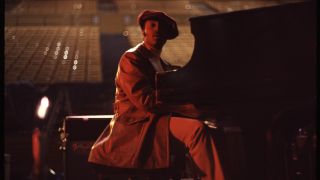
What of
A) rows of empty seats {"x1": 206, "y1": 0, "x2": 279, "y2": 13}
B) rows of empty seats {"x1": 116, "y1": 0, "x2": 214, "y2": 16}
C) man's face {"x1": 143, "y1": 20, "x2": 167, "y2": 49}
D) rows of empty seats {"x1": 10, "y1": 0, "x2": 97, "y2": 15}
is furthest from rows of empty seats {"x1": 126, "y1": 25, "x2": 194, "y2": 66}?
man's face {"x1": 143, "y1": 20, "x2": 167, "y2": 49}

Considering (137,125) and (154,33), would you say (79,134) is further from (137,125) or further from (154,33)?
(154,33)

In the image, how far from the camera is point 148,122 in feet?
8.08

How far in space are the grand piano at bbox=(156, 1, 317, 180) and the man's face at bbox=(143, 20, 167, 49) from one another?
29 cm

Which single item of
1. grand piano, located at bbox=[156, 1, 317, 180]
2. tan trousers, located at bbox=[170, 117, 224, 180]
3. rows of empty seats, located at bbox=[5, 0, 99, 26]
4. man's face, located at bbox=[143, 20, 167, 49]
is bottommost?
tan trousers, located at bbox=[170, 117, 224, 180]

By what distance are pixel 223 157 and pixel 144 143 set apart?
45cm

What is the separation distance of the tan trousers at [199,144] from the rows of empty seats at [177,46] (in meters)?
5.05

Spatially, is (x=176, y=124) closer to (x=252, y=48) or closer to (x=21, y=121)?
(x=252, y=48)

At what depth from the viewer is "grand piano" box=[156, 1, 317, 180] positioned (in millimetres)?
2174

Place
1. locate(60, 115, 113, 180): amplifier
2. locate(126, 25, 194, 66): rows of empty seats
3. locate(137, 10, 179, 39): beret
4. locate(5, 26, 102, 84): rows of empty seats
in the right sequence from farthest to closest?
locate(126, 25, 194, 66): rows of empty seats
locate(5, 26, 102, 84): rows of empty seats
locate(60, 115, 113, 180): amplifier
locate(137, 10, 179, 39): beret

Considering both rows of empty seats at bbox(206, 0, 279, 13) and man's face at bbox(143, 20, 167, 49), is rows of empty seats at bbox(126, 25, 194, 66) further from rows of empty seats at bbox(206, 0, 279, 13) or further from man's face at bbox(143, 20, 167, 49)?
man's face at bbox(143, 20, 167, 49)

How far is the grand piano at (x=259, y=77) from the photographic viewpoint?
2174mm

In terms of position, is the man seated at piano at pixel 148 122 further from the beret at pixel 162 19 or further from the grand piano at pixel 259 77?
the grand piano at pixel 259 77

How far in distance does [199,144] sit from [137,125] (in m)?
0.39

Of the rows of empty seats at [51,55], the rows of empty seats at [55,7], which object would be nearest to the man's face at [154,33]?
the rows of empty seats at [51,55]
